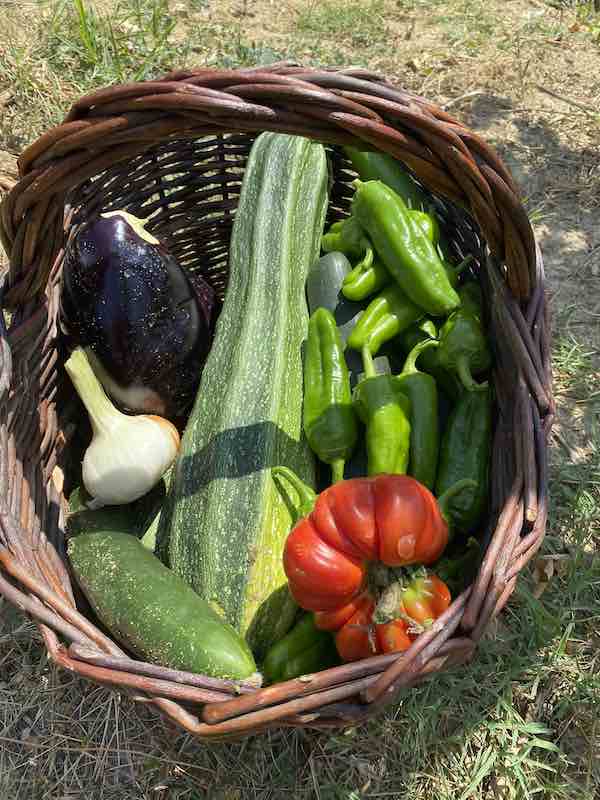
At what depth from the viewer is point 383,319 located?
6.01 ft

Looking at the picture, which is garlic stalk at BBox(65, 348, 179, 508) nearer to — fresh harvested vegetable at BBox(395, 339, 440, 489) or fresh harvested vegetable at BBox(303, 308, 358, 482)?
fresh harvested vegetable at BBox(303, 308, 358, 482)

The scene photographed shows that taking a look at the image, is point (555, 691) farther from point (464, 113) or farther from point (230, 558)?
point (464, 113)

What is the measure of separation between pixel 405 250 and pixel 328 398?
0.43 metres

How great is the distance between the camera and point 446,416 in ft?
5.82

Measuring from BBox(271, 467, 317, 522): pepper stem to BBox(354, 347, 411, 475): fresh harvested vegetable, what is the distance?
0.16 m

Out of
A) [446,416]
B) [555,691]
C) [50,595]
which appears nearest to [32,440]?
[50,595]

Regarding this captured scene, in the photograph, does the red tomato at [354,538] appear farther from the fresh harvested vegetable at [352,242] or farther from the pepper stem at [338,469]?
the fresh harvested vegetable at [352,242]

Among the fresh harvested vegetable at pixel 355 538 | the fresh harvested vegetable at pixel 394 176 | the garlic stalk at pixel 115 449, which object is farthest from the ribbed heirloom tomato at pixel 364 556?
the fresh harvested vegetable at pixel 394 176

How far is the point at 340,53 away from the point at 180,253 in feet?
5.51

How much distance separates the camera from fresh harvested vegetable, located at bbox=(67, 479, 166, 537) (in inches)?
65.6

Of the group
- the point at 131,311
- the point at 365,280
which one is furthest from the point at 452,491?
the point at 131,311

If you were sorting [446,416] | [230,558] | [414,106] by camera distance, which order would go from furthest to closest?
[446,416], [230,558], [414,106]

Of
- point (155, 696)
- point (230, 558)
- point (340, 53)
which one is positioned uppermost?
point (340, 53)

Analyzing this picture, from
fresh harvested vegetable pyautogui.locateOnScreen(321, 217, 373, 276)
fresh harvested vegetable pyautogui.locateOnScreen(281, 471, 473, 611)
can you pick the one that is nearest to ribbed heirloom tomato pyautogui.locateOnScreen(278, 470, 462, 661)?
fresh harvested vegetable pyautogui.locateOnScreen(281, 471, 473, 611)
